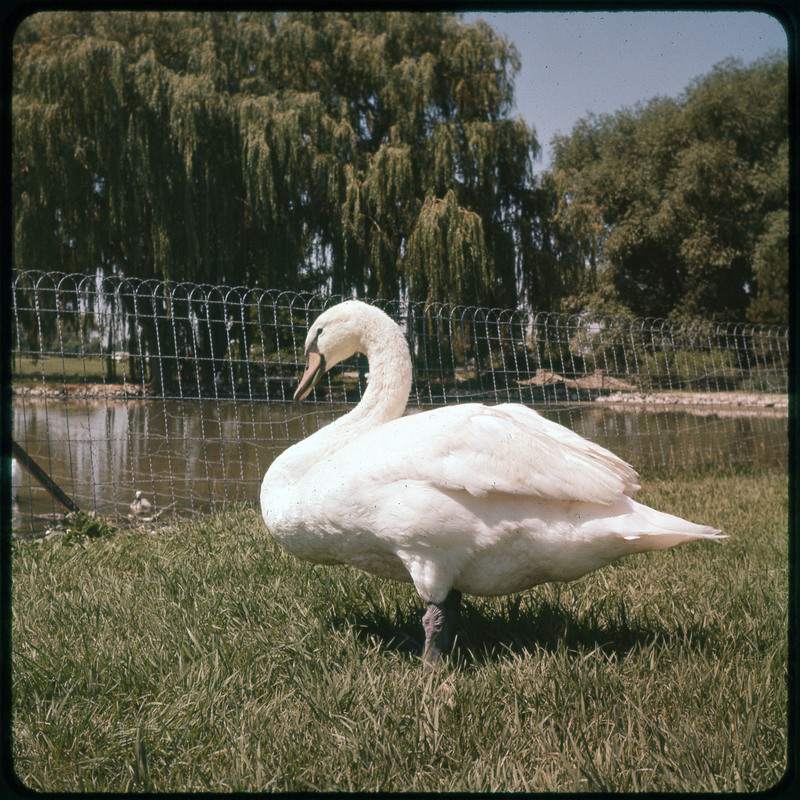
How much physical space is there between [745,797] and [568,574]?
2.74ft

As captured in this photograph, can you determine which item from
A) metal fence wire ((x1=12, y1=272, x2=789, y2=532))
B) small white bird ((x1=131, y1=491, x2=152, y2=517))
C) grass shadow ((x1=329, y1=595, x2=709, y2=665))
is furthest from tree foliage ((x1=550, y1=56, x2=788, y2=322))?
grass shadow ((x1=329, y1=595, x2=709, y2=665))

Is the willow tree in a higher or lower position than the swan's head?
higher

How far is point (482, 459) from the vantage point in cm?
208

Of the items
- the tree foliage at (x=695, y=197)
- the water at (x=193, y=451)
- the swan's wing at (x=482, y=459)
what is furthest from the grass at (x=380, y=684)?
the tree foliage at (x=695, y=197)

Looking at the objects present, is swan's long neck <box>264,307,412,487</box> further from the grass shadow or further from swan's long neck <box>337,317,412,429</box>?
the grass shadow

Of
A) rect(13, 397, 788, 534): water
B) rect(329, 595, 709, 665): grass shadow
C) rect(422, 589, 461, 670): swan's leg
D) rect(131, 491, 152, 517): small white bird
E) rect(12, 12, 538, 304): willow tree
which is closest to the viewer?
rect(422, 589, 461, 670): swan's leg

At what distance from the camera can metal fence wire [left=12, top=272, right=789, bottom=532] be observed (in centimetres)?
498

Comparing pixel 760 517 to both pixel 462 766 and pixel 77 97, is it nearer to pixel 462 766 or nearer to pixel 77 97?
pixel 462 766

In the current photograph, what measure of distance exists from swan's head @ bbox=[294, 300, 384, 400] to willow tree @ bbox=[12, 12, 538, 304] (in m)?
10.1

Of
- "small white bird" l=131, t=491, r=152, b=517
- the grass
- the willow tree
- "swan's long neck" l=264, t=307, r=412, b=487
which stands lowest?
"small white bird" l=131, t=491, r=152, b=517

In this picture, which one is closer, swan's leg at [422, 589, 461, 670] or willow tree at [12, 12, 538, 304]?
swan's leg at [422, 589, 461, 670]

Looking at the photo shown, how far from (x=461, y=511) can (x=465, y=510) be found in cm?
2

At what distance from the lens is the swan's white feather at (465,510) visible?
Result: 2.07 meters

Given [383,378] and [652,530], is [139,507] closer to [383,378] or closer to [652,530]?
[383,378]
